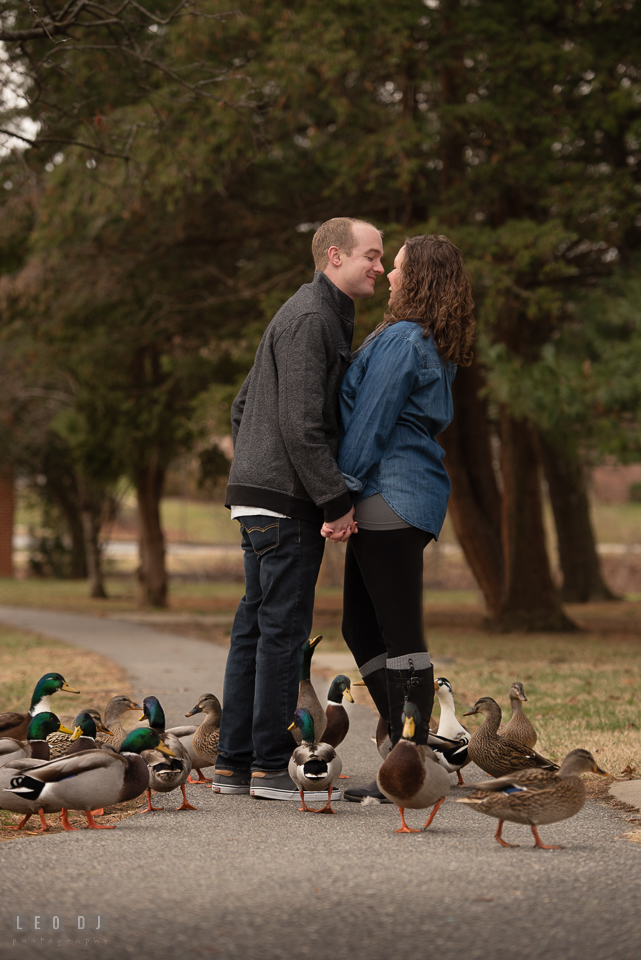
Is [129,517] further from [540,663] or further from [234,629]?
[234,629]

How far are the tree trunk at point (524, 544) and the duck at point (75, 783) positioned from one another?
11.1 metres

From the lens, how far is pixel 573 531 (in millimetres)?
20922

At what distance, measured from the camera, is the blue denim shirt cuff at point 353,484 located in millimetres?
4016

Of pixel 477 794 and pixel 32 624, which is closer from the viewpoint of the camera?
pixel 477 794

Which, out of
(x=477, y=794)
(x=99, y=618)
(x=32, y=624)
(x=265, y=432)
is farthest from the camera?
(x=99, y=618)

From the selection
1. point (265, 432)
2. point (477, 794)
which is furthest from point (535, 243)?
point (477, 794)

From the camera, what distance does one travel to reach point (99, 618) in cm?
1631

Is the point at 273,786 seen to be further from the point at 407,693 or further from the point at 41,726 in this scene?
the point at 41,726

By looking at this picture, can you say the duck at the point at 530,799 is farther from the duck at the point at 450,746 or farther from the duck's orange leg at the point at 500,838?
the duck at the point at 450,746

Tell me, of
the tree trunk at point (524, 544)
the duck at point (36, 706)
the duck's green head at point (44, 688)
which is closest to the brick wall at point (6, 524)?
the tree trunk at point (524, 544)

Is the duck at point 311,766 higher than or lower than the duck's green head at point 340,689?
lower

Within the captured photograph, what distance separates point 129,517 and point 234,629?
1736 inches

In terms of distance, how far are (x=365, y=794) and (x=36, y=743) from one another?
4.75 ft

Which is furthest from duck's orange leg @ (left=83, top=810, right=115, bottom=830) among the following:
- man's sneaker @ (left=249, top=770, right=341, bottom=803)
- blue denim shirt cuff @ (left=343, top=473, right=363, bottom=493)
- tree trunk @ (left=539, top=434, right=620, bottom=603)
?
tree trunk @ (left=539, top=434, right=620, bottom=603)
